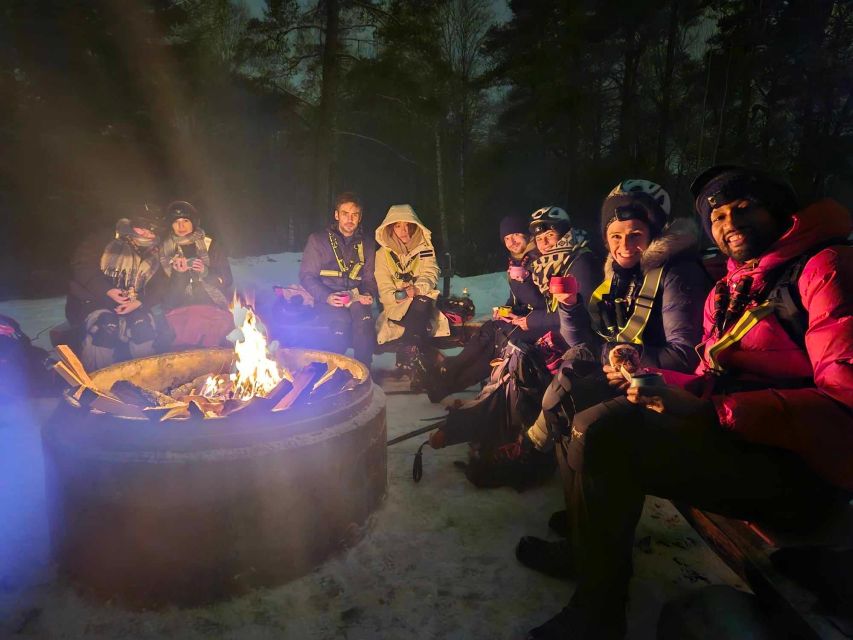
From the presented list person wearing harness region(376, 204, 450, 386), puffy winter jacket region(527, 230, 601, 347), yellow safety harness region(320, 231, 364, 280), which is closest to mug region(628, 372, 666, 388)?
puffy winter jacket region(527, 230, 601, 347)

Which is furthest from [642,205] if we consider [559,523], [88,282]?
[88,282]

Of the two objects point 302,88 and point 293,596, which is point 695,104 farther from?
point 293,596

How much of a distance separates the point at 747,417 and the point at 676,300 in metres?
1.19

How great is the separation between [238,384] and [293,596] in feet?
5.44

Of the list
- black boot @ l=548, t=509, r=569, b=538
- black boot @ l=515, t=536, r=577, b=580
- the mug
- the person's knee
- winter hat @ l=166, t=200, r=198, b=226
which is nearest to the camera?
the mug

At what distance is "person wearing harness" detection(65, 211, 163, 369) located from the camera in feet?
18.4

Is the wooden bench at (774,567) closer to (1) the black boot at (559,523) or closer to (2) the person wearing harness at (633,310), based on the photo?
(2) the person wearing harness at (633,310)

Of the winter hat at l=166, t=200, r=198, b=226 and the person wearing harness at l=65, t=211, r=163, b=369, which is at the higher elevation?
the winter hat at l=166, t=200, r=198, b=226

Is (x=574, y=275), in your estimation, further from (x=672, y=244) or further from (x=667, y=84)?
(x=667, y=84)

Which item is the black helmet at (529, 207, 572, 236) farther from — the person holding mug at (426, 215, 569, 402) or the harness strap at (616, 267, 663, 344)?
the harness strap at (616, 267, 663, 344)

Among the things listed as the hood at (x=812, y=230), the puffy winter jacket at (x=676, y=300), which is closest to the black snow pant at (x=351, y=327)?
the puffy winter jacket at (x=676, y=300)

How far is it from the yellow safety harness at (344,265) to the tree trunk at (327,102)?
7097 millimetres

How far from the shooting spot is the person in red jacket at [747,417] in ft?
6.15

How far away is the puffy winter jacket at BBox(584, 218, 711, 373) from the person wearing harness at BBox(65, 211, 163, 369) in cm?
541
